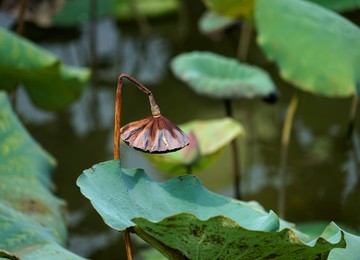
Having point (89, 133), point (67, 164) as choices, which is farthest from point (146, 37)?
point (67, 164)

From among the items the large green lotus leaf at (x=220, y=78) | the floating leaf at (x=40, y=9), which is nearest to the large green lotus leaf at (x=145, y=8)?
the floating leaf at (x=40, y=9)

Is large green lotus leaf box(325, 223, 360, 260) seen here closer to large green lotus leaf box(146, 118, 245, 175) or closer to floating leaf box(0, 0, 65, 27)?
large green lotus leaf box(146, 118, 245, 175)

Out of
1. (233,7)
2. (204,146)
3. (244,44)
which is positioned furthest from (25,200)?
(244,44)

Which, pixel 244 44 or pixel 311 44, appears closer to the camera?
pixel 311 44

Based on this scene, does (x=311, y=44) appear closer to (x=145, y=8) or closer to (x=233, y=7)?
(x=233, y=7)

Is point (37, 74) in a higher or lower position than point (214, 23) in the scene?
higher

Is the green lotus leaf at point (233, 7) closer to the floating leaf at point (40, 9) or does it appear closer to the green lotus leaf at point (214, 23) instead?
the green lotus leaf at point (214, 23)

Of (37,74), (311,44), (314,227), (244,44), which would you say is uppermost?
(311,44)
